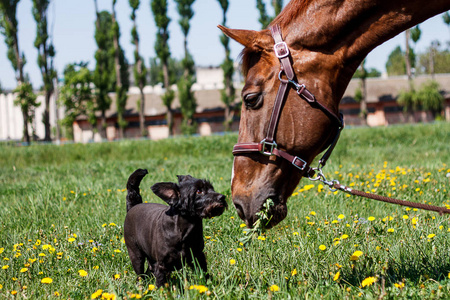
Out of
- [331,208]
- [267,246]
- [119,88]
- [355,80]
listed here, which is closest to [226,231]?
[267,246]

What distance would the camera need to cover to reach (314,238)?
3896 mm

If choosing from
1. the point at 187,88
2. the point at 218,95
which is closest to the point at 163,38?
the point at 187,88

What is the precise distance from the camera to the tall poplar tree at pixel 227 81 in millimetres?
41125

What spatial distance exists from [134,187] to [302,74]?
7.14 ft

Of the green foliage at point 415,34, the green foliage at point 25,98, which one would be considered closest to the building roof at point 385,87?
the green foliage at point 415,34

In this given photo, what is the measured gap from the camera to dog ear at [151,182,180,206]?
3253mm

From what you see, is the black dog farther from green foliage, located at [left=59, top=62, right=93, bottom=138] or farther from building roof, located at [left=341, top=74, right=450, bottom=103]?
building roof, located at [left=341, top=74, right=450, bottom=103]

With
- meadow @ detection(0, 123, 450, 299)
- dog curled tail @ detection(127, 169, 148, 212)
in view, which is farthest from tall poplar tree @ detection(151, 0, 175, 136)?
dog curled tail @ detection(127, 169, 148, 212)

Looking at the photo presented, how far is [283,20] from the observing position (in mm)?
2633

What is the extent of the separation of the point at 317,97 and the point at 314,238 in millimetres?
1839

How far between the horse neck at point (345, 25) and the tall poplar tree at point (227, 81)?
3905 centimetres

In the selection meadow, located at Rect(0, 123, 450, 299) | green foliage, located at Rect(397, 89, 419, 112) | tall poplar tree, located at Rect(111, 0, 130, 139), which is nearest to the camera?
meadow, located at Rect(0, 123, 450, 299)

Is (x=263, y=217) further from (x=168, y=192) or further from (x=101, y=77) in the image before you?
(x=101, y=77)

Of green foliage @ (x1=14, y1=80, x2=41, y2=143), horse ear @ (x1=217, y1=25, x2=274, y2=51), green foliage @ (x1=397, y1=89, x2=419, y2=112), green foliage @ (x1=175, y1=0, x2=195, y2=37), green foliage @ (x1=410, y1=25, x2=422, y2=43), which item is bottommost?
horse ear @ (x1=217, y1=25, x2=274, y2=51)
